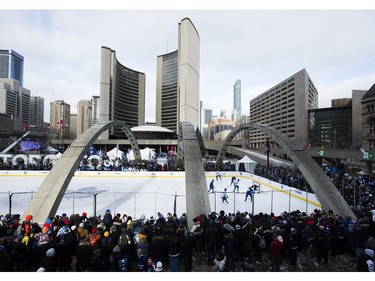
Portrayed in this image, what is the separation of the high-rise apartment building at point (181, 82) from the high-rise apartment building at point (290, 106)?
142ft

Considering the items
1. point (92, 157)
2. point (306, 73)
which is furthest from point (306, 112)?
point (92, 157)

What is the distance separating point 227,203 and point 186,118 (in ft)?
280

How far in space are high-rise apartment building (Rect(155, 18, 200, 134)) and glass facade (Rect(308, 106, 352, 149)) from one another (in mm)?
50743

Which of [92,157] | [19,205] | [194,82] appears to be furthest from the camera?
[194,82]

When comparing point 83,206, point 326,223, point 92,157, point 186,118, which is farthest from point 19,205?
point 186,118

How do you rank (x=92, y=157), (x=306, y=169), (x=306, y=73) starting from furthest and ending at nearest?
(x=306, y=73), (x=92, y=157), (x=306, y=169)

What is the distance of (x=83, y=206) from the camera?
14.6m

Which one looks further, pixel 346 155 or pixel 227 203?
pixel 346 155

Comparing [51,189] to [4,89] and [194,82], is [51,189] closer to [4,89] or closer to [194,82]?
[194,82]

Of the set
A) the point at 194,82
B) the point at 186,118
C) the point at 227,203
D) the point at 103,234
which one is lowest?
the point at 227,203

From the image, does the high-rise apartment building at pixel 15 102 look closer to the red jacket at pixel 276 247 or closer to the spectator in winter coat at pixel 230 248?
the spectator in winter coat at pixel 230 248

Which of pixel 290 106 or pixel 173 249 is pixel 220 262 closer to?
pixel 173 249

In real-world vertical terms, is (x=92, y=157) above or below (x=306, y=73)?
below

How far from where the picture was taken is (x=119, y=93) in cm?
12012
